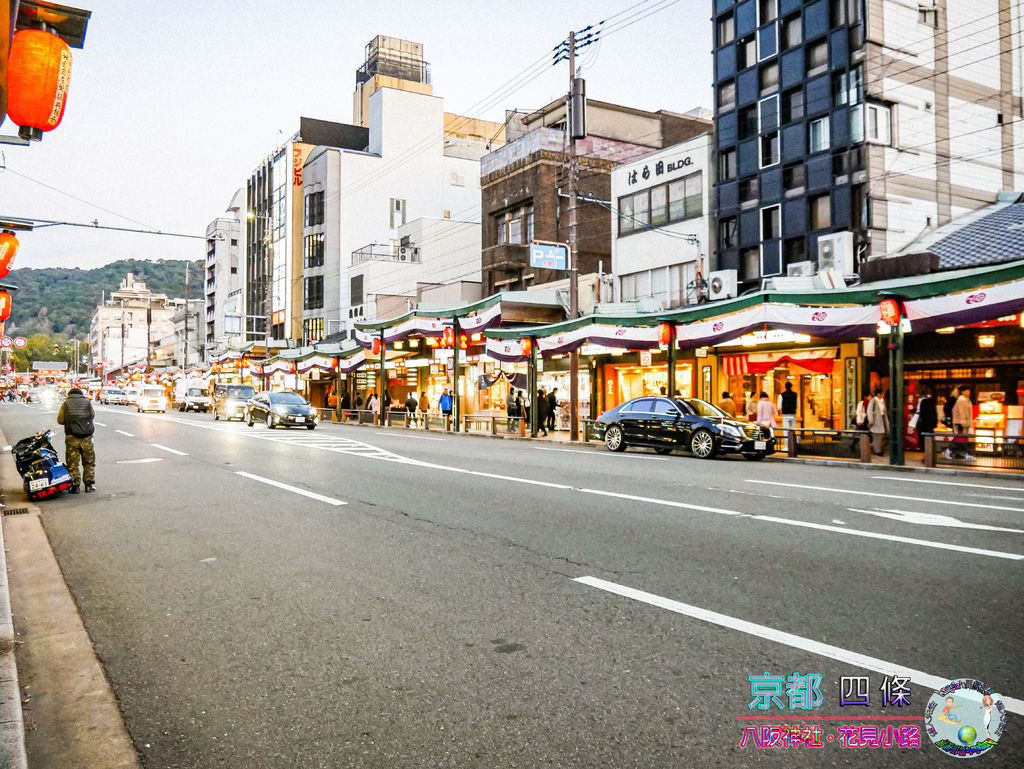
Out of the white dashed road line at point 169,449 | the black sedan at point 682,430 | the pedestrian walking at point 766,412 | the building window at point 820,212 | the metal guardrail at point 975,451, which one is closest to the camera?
the metal guardrail at point 975,451

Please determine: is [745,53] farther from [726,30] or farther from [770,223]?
[770,223]

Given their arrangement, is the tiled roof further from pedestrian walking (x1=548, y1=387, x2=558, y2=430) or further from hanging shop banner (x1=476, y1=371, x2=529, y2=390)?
Result: hanging shop banner (x1=476, y1=371, x2=529, y2=390)

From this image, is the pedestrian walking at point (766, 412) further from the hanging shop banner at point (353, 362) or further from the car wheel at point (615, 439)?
the hanging shop banner at point (353, 362)

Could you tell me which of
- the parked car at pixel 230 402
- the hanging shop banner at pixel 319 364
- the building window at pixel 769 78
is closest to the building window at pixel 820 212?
the building window at pixel 769 78

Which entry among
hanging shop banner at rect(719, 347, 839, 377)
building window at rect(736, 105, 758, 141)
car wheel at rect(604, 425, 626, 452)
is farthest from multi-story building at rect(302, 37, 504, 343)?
car wheel at rect(604, 425, 626, 452)

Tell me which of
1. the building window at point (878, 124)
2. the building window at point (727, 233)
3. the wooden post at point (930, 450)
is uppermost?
the building window at point (878, 124)

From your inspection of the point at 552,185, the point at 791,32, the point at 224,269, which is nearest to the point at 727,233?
the point at 791,32

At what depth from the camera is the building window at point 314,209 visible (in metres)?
68.1

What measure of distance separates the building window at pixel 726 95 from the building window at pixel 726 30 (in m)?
1.94

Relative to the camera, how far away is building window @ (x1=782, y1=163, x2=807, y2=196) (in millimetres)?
28844

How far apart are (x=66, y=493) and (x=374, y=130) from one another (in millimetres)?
64713

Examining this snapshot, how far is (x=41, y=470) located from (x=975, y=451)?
1833 cm

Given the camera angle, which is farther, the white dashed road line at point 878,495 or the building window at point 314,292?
the building window at point 314,292

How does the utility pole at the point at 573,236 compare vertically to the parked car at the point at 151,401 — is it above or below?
above
